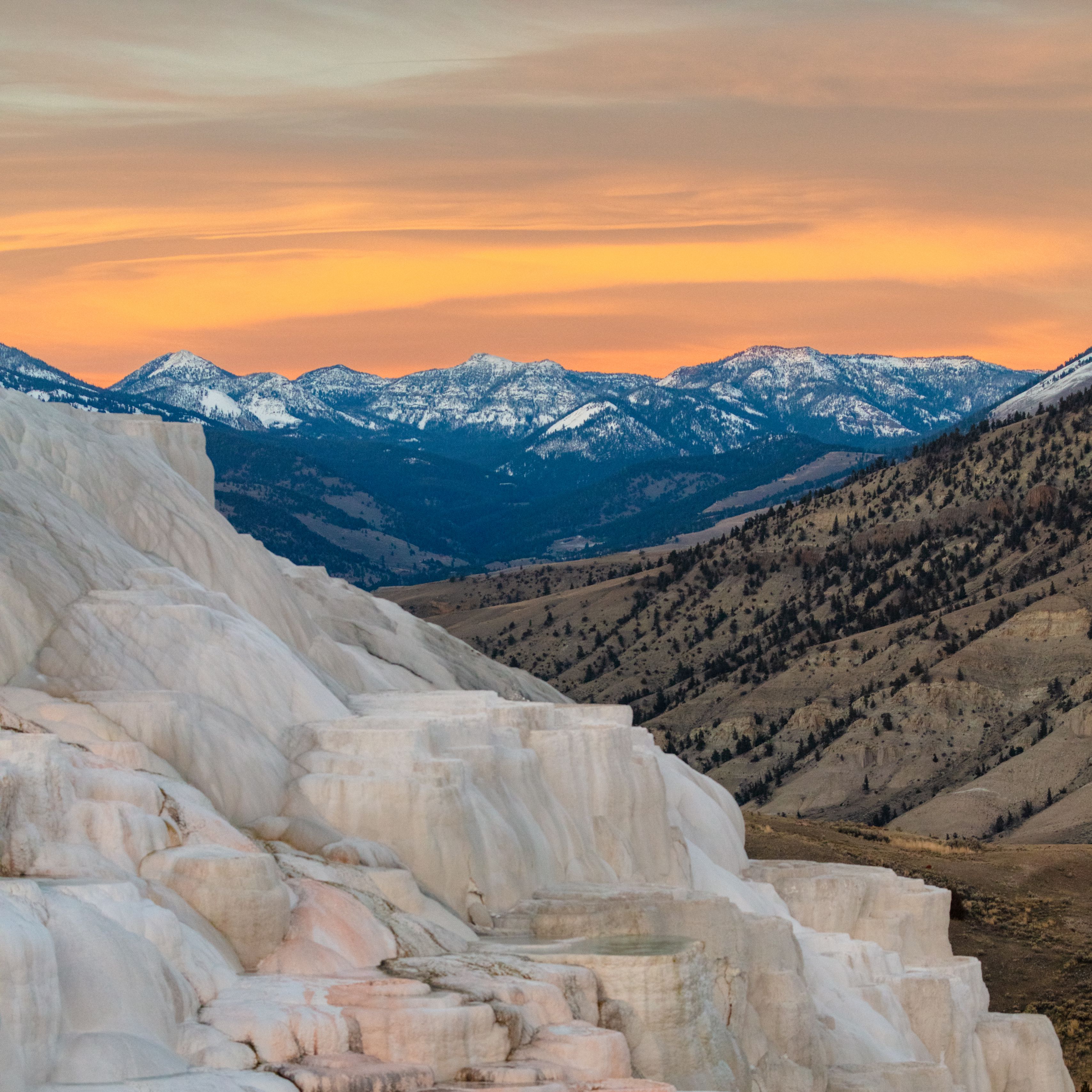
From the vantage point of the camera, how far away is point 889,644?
469 feet

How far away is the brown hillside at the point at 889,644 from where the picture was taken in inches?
4614

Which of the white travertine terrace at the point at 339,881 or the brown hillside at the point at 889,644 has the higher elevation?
the brown hillside at the point at 889,644

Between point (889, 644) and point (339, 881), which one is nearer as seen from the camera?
point (339, 881)

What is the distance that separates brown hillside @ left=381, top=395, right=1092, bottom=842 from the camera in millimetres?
117188

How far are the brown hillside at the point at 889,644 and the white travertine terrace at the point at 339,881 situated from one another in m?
52.0

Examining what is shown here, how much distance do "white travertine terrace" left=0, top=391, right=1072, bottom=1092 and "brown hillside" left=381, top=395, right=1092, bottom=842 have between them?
52045 mm

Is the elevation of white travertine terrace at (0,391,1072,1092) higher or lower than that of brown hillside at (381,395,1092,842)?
lower

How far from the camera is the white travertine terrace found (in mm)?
29016

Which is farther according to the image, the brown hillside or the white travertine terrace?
the brown hillside

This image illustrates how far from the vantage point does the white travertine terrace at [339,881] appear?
29.0m

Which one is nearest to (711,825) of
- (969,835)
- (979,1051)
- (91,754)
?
(979,1051)

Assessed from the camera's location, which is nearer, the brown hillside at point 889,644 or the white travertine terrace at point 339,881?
the white travertine terrace at point 339,881

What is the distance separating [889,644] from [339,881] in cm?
11028

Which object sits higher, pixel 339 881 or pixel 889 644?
pixel 889 644
